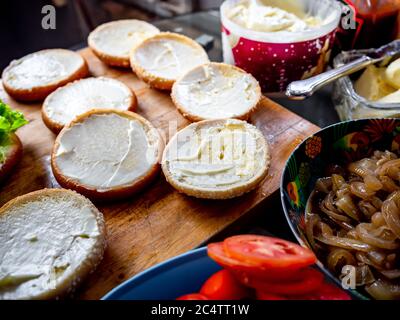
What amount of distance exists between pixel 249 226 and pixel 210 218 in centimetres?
20

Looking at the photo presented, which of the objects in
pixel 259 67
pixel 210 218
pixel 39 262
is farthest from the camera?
pixel 259 67

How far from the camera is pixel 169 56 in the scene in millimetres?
2410

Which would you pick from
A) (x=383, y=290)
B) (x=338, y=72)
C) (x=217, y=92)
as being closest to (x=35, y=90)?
(x=217, y=92)

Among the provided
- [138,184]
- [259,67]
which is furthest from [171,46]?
[138,184]

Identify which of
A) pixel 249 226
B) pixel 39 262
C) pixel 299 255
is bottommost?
pixel 249 226

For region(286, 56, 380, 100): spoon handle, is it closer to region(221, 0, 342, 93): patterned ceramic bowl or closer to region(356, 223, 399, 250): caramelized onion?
region(221, 0, 342, 93): patterned ceramic bowl

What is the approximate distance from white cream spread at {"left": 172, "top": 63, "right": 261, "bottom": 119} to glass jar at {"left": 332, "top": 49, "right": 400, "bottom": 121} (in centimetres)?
41

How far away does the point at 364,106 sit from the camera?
1.87 metres

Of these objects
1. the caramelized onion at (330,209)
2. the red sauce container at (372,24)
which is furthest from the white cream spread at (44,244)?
the red sauce container at (372,24)

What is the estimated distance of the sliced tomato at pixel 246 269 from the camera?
1141 millimetres

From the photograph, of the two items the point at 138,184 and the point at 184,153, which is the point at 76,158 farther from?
the point at 184,153

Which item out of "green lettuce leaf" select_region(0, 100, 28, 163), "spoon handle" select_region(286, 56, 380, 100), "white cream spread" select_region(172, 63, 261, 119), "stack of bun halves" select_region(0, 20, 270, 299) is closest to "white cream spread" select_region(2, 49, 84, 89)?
"stack of bun halves" select_region(0, 20, 270, 299)

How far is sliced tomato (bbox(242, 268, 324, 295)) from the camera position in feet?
3.86
